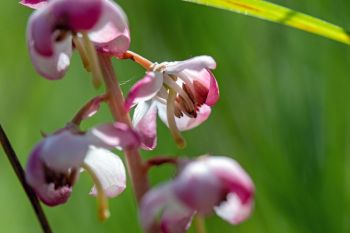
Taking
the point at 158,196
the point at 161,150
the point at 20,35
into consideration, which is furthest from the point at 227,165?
the point at 20,35

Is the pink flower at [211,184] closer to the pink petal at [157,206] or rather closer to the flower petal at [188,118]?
the pink petal at [157,206]

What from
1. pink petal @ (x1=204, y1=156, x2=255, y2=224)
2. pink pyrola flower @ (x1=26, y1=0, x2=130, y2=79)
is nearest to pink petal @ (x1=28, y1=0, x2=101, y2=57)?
pink pyrola flower @ (x1=26, y1=0, x2=130, y2=79)

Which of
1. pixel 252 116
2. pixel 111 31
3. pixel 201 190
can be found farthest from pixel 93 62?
pixel 252 116

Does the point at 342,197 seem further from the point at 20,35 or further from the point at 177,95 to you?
the point at 20,35

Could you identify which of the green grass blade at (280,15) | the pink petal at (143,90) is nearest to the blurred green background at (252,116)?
the green grass blade at (280,15)

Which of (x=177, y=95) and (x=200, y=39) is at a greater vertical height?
(x=177, y=95)

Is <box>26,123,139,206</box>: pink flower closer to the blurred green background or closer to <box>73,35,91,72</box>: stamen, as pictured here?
<box>73,35,91,72</box>: stamen
